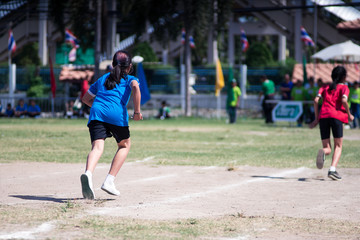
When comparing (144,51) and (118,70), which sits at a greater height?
(144,51)

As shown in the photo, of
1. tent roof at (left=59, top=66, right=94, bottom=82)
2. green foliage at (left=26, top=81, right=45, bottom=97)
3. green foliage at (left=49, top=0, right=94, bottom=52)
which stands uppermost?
green foliage at (left=49, top=0, right=94, bottom=52)

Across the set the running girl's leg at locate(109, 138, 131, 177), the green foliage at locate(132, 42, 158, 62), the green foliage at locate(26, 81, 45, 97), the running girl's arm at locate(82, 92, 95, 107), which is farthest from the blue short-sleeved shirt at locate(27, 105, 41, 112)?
the running girl's leg at locate(109, 138, 131, 177)

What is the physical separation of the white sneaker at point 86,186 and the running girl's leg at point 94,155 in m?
0.16

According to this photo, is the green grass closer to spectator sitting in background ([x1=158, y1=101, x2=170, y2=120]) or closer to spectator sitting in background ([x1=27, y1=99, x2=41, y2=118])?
spectator sitting in background ([x1=158, y1=101, x2=170, y2=120])

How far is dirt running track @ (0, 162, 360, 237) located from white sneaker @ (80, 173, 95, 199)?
225 millimetres

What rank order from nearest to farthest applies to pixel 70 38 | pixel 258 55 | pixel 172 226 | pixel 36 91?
1. pixel 172 226
2. pixel 36 91
3. pixel 70 38
4. pixel 258 55

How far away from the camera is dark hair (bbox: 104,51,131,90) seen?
23.9 ft

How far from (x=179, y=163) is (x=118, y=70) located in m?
4.64

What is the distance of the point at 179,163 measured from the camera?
11664mm

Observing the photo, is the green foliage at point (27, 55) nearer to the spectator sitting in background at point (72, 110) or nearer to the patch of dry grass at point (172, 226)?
the spectator sitting in background at point (72, 110)

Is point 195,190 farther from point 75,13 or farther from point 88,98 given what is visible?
point 75,13

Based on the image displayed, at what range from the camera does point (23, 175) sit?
31.3ft

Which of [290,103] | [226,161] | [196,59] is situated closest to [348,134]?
[290,103]

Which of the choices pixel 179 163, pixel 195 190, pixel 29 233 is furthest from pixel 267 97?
pixel 29 233
